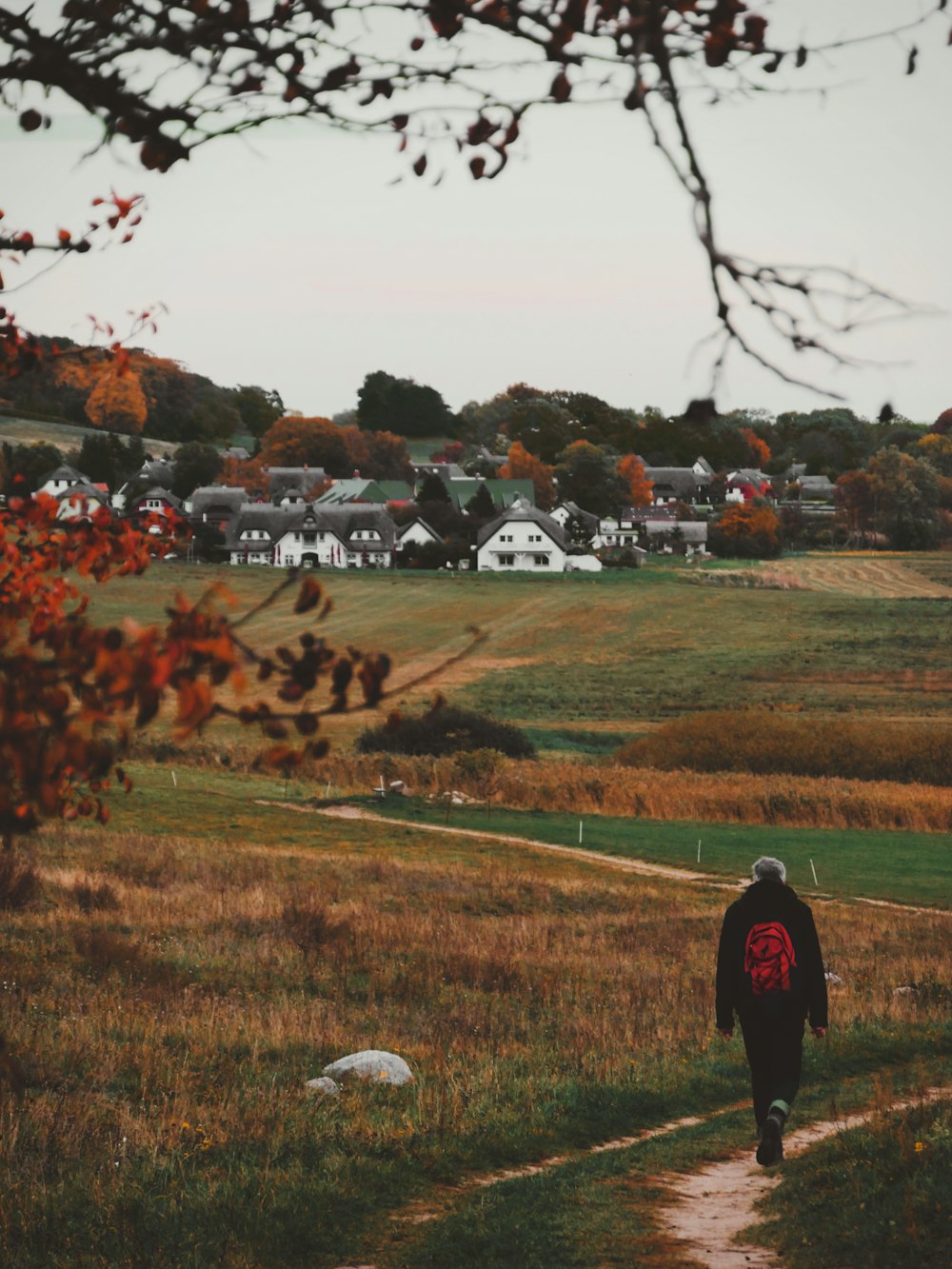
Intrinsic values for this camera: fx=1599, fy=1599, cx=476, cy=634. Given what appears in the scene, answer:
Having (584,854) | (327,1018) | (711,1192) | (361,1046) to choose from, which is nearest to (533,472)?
(584,854)

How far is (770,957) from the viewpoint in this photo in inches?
440

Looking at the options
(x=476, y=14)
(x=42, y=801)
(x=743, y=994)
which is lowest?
(x=743, y=994)

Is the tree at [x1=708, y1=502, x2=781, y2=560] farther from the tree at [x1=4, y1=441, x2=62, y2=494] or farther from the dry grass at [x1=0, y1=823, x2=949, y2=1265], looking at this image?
the dry grass at [x1=0, y1=823, x2=949, y2=1265]

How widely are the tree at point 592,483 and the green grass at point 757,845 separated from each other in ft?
460

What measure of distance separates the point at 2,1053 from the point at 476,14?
4.33m

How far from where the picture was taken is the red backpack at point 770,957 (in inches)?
439

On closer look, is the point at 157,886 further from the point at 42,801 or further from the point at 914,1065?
the point at 42,801

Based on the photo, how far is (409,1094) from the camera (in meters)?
12.9

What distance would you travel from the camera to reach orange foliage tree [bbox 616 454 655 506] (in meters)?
190

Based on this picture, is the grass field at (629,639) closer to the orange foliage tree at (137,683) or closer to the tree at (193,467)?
the tree at (193,467)

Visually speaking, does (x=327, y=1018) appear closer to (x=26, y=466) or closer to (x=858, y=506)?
(x=26, y=466)

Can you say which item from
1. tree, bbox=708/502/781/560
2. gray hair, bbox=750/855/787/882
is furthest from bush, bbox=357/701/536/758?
tree, bbox=708/502/781/560

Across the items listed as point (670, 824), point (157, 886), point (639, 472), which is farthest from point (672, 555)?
point (157, 886)

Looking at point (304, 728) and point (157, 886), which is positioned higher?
point (304, 728)
